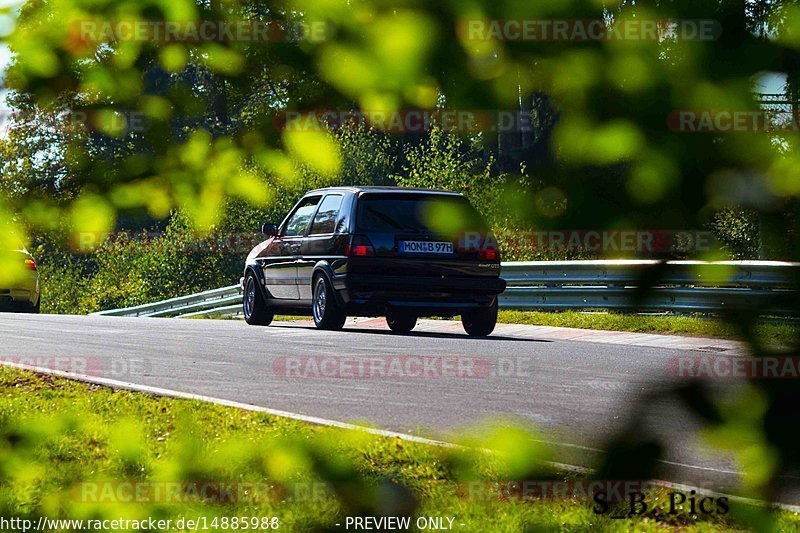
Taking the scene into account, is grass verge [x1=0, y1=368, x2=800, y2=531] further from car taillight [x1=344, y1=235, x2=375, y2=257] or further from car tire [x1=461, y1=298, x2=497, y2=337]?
car tire [x1=461, y1=298, x2=497, y2=337]

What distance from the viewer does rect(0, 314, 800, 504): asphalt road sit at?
27.2 feet

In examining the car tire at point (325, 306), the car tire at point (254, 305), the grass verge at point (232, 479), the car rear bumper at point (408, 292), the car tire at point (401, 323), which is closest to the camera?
the grass verge at point (232, 479)

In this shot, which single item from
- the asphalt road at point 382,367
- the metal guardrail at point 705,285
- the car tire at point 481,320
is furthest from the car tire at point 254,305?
the metal guardrail at point 705,285

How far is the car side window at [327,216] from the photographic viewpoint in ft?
49.1

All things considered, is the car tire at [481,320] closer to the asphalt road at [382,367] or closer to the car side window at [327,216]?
the asphalt road at [382,367]

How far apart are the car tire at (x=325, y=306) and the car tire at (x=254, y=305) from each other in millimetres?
2043

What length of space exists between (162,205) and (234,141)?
17cm

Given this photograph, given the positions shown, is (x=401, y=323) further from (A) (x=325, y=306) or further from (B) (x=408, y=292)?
(B) (x=408, y=292)

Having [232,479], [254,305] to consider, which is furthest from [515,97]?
[254,305]

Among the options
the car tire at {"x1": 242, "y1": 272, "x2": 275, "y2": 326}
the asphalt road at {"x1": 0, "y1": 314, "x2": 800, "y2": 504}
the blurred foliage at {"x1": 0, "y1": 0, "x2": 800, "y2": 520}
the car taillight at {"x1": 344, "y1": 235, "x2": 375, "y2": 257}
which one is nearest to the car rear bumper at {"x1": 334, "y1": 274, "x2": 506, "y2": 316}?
the car taillight at {"x1": 344, "y1": 235, "x2": 375, "y2": 257}

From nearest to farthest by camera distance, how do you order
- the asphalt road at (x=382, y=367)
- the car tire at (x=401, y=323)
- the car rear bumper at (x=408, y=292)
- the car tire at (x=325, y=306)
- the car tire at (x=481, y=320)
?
the asphalt road at (x=382, y=367) → the car rear bumper at (x=408, y=292) → the car tire at (x=325, y=306) → the car tire at (x=481, y=320) → the car tire at (x=401, y=323)

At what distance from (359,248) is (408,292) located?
0.75m

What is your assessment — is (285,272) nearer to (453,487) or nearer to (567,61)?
(453,487)

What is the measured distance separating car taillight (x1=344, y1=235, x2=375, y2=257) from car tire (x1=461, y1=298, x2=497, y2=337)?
1.81 metres
